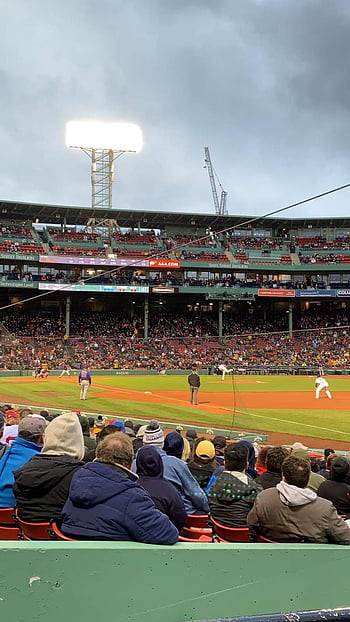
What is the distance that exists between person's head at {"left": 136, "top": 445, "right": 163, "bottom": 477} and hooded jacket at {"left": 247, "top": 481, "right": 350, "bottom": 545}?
792 millimetres

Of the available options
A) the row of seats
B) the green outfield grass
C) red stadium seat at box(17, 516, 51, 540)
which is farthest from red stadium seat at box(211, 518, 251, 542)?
the green outfield grass

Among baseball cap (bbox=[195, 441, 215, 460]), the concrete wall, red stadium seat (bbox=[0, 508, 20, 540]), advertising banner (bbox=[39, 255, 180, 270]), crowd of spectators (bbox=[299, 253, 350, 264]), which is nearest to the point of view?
the concrete wall

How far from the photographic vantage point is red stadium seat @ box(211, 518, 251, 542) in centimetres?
432

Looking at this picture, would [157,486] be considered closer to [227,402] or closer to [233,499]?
[233,499]

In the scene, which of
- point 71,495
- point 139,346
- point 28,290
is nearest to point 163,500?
point 71,495

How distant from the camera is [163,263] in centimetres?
5966

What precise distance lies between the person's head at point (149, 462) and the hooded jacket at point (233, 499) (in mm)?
883

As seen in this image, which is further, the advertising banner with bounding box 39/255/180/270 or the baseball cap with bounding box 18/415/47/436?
the advertising banner with bounding box 39/255/180/270

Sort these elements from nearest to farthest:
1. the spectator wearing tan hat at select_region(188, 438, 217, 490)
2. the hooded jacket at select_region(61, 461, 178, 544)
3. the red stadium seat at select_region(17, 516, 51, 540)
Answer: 1. the hooded jacket at select_region(61, 461, 178, 544)
2. the red stadium seat at select_region(17, 516, 51, 540)
3. the spectator wearing tan hat at select_region(188, 438, 217, 490)

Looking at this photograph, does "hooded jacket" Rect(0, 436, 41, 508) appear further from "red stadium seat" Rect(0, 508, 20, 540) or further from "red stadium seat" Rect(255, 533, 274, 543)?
"red stadium seat" Rect(255, 533, 274, 543)

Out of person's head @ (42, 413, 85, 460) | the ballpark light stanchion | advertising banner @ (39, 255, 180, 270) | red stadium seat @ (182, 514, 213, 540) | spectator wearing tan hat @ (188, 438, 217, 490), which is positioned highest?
the ballpark light stanchion

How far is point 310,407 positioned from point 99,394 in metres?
11.3

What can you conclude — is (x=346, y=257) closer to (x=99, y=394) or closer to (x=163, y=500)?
(x=99, y=394)

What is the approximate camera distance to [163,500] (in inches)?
154
